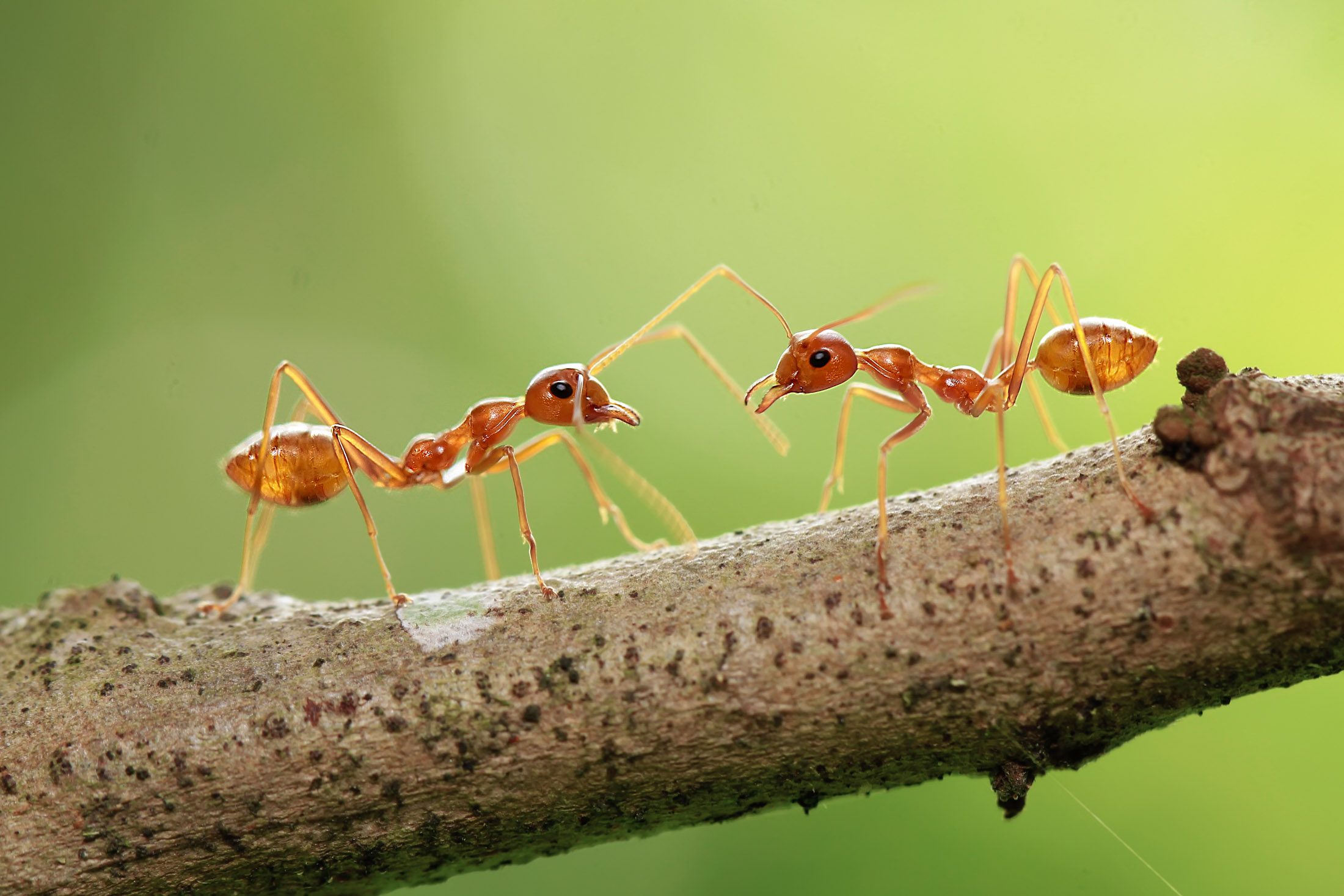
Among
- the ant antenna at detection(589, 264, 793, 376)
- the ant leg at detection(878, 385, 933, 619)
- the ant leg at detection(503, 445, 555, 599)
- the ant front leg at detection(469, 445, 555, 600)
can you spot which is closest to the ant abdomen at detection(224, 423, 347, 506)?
the ant front leg at detection(469, 445, 555, 600)

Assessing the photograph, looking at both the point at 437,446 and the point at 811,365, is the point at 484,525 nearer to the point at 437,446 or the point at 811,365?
the point at 437,446

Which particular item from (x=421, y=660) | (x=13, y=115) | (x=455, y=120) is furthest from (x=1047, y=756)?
(x=13, y=115)

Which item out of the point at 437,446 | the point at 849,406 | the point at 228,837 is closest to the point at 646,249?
the point at 437,446

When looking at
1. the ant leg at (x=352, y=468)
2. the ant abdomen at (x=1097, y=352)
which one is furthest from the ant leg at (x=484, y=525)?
the ant abdomen at (x=1097, y=352)

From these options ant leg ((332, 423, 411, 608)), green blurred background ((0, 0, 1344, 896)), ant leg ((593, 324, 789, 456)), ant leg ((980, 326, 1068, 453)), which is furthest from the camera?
green blurred background ((0, 0, 1344, 896))

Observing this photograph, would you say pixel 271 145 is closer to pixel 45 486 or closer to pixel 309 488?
pixel 45 486

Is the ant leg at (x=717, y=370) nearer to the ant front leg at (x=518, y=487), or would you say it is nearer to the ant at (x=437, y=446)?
the ant at (x=437, y=446)

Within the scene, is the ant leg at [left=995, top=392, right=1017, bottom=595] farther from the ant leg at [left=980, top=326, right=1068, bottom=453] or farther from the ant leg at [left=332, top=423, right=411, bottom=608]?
the ant leg at [left=332, top=423, right=411, bottom=608]
